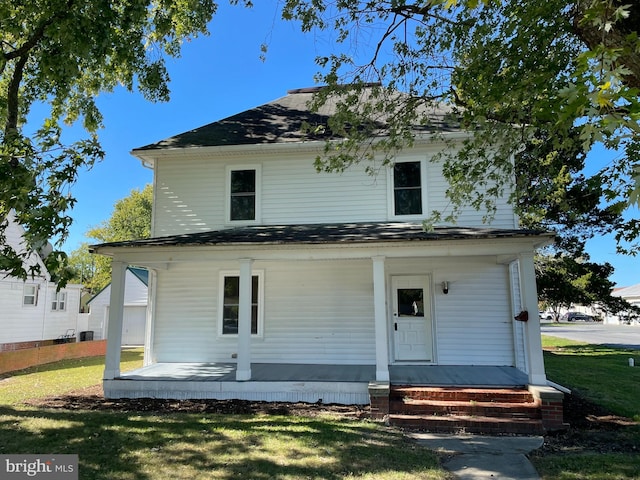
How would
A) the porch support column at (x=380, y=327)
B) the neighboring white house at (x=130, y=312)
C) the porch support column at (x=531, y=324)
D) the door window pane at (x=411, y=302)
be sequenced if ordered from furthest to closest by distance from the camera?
the neighboring white house at (x=130, y=312) < the door window pane at (x=411, y=302) < the porch support column at (x=380, y=327) < the porch support column at (x=531, y=324)

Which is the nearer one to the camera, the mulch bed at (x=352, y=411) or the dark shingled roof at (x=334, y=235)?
the mulch bed at (x=352, y=411)

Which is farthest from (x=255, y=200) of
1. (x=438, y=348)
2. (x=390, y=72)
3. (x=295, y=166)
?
(x=438, y=348)

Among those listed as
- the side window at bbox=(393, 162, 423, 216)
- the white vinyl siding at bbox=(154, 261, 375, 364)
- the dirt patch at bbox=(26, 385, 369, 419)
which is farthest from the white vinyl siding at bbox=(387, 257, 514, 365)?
the dirt patch at bbox=(26, 385, 369, 419)

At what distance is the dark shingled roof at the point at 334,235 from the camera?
7.82 m

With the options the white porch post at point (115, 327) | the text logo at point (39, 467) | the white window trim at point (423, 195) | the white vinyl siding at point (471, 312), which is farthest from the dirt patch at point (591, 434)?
the white porch post at point (115, 327)

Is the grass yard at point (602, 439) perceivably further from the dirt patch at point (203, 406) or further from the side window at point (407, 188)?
the side window at point (407, 188)

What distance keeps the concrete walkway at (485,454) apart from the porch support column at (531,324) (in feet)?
3.99

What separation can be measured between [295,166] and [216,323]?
4.49m

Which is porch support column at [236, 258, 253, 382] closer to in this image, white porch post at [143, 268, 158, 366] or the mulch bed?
the mulch bed

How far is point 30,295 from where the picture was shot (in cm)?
1769

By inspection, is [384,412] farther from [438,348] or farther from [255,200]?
[255,200]

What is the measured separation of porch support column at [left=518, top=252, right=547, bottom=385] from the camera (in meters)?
7.21

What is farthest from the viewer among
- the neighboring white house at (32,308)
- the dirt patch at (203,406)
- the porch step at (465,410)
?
the neighboring white house at (32,308)

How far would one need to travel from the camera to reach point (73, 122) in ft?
39.8
